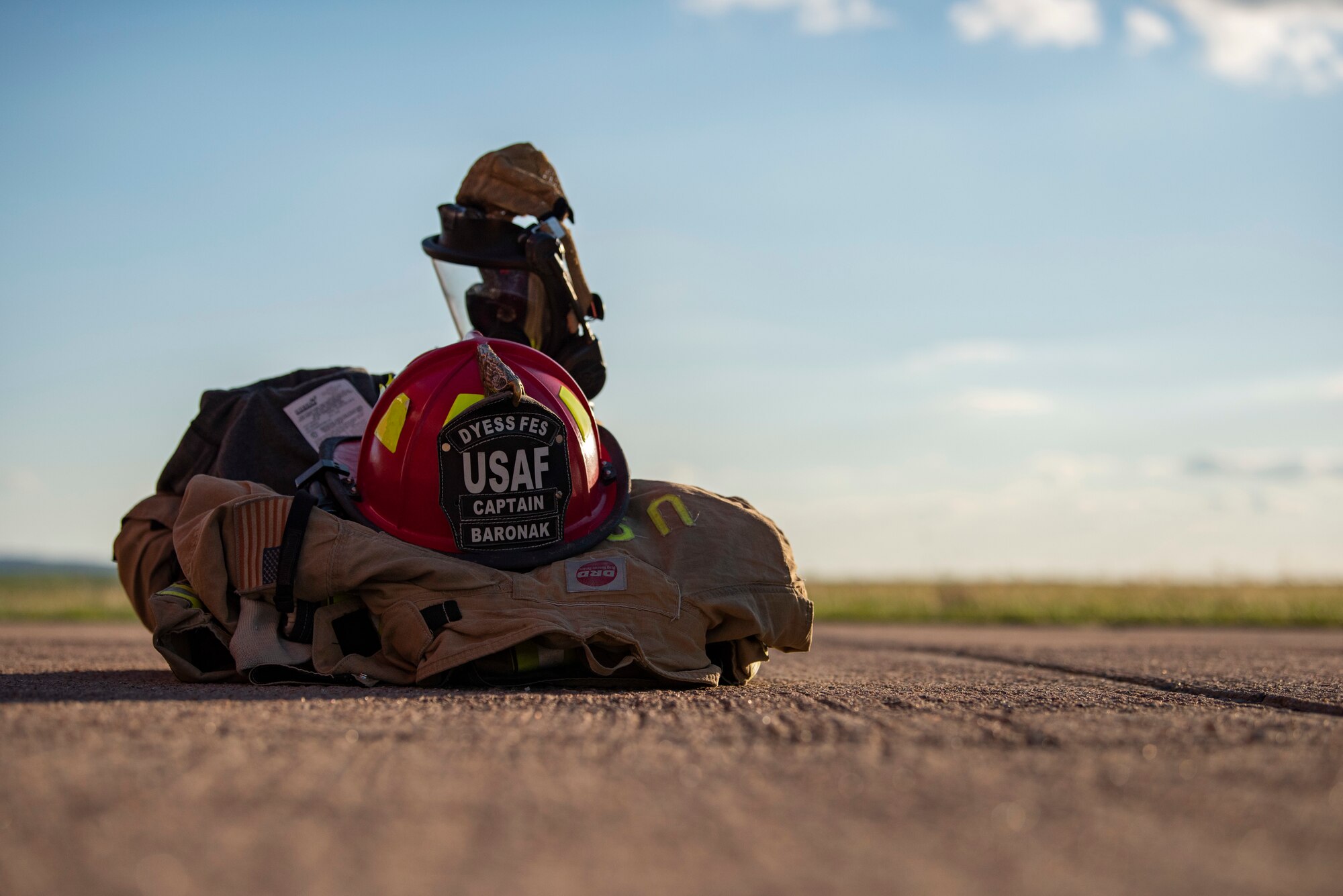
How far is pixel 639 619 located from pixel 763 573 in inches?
23.4

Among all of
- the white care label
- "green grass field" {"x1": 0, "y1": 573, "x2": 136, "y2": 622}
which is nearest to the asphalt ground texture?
the white care label

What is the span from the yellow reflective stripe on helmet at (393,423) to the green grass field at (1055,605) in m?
12.6

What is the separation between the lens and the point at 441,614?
11.6 ft

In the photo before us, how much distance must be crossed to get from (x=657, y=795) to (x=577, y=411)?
259 cm

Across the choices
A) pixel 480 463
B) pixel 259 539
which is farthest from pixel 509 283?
pixel 259 539

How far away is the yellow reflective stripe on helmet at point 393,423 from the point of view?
13.1 ft

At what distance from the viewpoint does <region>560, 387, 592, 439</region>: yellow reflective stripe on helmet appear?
4.14 metres

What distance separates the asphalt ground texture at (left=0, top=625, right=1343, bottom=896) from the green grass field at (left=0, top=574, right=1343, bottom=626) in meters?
13.2

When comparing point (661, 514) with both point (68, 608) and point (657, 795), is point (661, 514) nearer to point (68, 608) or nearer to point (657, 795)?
point (657, 795)

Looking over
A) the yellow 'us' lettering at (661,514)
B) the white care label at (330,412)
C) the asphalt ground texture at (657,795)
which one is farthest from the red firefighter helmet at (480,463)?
the asphalt ground texture at (657,795)

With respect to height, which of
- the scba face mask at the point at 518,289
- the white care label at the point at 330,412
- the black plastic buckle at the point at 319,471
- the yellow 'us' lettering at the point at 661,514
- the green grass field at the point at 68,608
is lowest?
the green grass field at the point at 68,608

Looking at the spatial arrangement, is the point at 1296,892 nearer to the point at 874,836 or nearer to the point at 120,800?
the point at 874,836

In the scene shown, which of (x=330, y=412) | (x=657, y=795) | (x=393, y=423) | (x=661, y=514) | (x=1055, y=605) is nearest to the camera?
(x=657, y=795)

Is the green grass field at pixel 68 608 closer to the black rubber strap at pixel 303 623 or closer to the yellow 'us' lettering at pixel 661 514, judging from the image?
the black rubber strap at pixel 303 623
